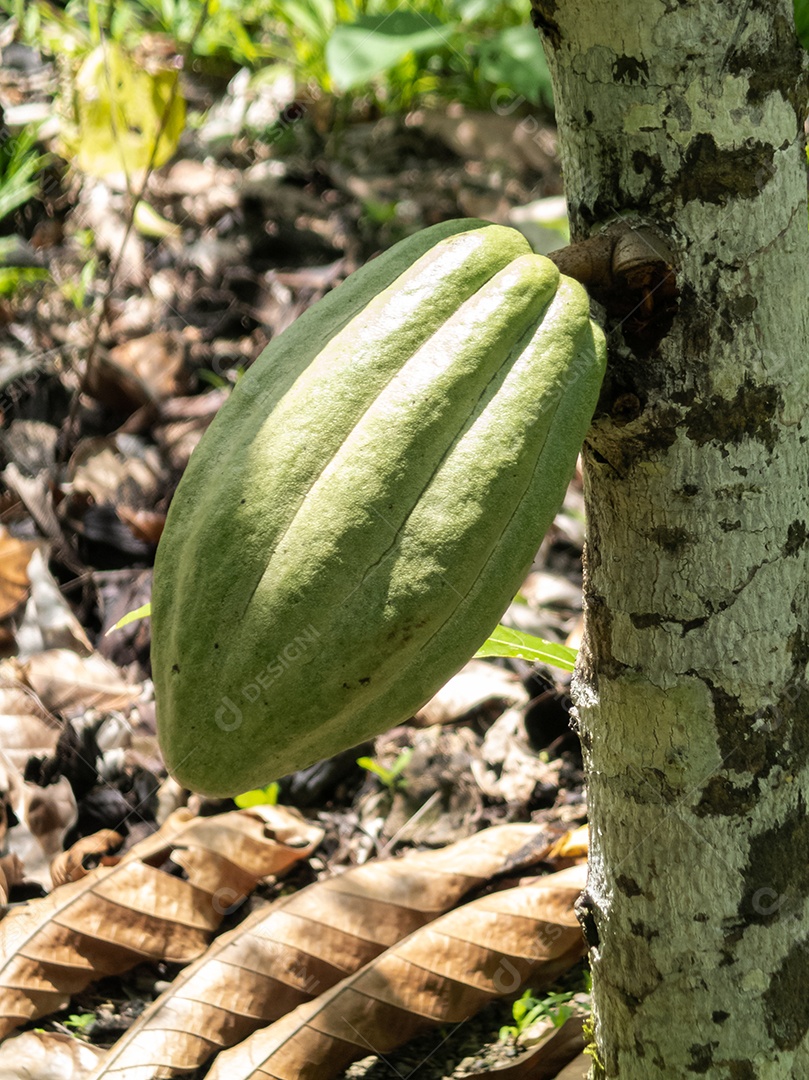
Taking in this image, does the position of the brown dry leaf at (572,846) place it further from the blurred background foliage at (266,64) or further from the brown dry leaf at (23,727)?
the blurred background foliage at (266,64)

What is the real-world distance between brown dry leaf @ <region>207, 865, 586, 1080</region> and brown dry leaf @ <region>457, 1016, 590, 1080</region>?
0.39 ft

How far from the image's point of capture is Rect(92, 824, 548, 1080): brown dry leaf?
149 centimetres

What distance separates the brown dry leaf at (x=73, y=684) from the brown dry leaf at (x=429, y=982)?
88 centimetres

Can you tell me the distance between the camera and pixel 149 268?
3.50m

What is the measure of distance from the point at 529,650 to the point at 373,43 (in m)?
2.99

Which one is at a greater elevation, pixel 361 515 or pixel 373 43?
pixel 373 43

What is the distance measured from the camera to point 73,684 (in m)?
2.22

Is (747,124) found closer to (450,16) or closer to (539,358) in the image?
(539,358)

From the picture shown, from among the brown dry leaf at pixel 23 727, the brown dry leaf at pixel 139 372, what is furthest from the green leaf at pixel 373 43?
the brown dry leaf at pixel 23 727

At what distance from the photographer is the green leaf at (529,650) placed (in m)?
1.35

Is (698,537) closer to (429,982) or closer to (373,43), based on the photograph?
(429,982)

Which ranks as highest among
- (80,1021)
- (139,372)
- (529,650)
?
(529,650)

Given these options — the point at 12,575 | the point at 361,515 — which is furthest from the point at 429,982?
the point at 12,575

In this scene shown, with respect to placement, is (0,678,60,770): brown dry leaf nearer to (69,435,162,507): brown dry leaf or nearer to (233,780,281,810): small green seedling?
(233,780,281,810): small green seedling
